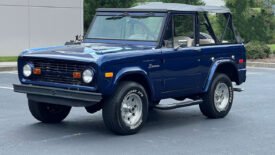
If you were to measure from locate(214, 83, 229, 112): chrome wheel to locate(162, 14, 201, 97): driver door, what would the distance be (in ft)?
2.01

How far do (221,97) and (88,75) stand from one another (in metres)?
3.22

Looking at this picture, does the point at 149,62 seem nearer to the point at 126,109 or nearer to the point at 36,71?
the point at 126,109

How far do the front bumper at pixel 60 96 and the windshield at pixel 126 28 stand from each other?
5.89ft

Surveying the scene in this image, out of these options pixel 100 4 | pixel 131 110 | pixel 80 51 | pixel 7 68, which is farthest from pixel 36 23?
pixel 131 110

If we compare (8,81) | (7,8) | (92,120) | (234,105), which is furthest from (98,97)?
(7,8)

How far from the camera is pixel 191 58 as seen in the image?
9.86 m

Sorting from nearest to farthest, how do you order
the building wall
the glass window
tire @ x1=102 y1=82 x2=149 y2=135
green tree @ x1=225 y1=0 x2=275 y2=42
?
tire @ x1=102 y1=82 x2=149 y2=135
the glass window
the building wall
green tree @ x1=225 y1=0 x2=275 y2=42

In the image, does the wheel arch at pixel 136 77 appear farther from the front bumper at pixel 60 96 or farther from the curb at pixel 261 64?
the curb at pixel 261 64

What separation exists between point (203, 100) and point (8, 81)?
8.15 meters

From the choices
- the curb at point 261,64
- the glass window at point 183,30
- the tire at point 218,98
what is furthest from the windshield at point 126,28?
the curb at point 261,64

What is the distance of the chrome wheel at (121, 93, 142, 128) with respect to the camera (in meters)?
8.74

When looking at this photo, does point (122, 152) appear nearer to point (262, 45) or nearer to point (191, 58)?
point (191, 58)

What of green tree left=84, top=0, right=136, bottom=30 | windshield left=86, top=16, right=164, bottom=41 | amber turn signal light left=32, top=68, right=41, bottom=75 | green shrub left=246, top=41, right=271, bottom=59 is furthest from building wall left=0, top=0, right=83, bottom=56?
amber turn signal light left=32, top=68, right=41, bottom=75

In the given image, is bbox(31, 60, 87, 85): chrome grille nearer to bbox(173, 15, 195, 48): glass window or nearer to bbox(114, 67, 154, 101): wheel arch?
bbox(114, 67, 154, 101): wheel arch
